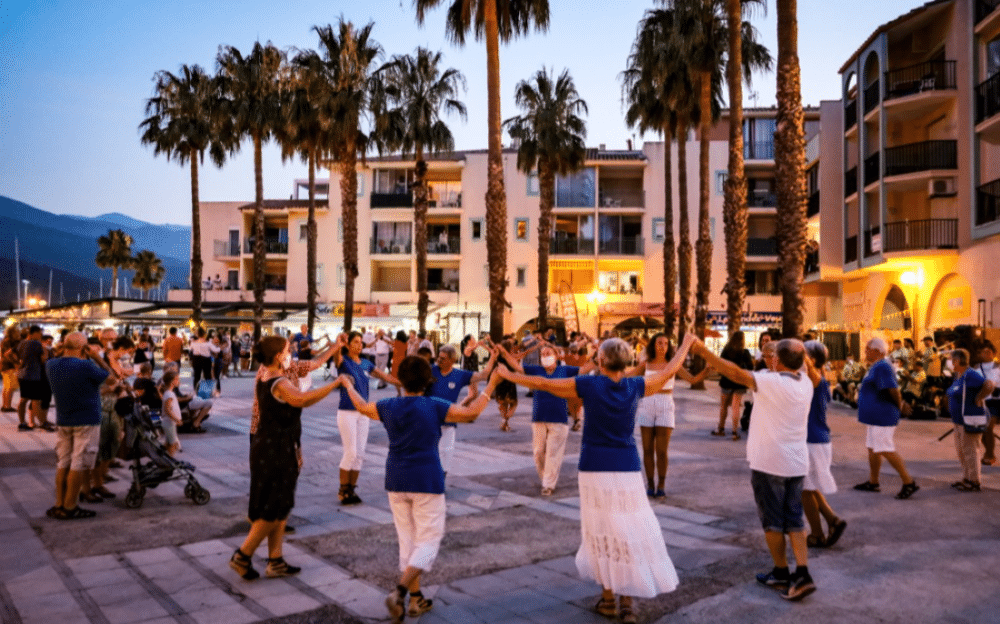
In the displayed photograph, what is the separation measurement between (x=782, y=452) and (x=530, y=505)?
11.8 feet

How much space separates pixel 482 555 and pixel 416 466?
6.28ft

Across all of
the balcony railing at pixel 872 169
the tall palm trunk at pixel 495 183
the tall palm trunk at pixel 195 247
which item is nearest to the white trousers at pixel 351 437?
the tall palm trunk at pixel 495 183

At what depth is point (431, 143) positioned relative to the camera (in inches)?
1342

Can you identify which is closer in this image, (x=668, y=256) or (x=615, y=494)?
(x=615, y=494)

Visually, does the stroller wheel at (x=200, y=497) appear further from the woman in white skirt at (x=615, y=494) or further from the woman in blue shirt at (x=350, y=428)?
the woman in white skirt at (x=615, y=494)

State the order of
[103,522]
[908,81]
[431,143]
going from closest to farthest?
[103,522]
[908,81]
[431,143]

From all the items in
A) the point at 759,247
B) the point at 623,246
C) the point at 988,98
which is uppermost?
the point at 988,98

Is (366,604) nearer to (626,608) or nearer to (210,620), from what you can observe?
(210,620)

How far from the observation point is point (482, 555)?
6.58m

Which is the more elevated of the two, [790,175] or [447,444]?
[790,175]

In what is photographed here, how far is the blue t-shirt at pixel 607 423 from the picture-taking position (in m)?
5.04

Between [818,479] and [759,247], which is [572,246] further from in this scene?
[818,479]

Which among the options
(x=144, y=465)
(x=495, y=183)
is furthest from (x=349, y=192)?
(x=144, y=465)

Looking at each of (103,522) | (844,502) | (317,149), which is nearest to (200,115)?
(317,149)
